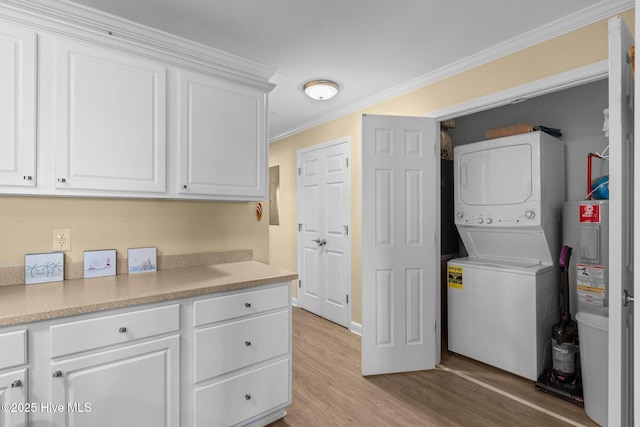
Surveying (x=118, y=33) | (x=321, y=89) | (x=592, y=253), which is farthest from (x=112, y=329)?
(x=592, y=253)

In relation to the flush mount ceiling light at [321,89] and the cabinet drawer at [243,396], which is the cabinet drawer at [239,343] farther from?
the flush mount ceiling light at [321,89]

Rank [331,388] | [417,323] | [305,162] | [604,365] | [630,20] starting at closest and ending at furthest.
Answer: [630,20] < [604,365] < [331,388] < [417,323] < [305,162]

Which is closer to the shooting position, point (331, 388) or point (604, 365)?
point (604, 365)

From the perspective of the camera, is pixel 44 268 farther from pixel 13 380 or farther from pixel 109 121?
pixel 109 121

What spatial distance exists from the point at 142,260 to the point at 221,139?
0.93m

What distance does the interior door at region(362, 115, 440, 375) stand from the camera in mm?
2688

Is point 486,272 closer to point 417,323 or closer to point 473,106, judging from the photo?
point 417,323

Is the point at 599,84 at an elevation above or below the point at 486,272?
above

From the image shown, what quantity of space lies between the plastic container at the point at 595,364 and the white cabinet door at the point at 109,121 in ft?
9.21

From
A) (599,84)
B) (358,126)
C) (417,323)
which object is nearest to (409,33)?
(358,126)

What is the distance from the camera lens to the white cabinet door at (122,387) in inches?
56.7

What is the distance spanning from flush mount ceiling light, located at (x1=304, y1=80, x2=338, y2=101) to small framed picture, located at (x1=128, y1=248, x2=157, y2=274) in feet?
6.14

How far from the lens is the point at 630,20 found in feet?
6.19

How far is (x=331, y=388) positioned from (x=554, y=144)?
2696 millimetres
